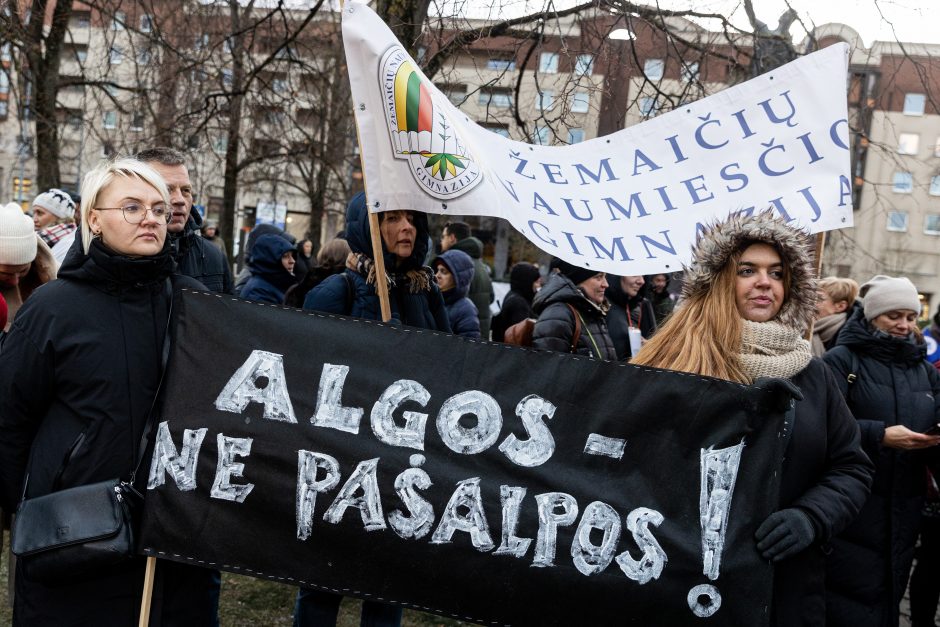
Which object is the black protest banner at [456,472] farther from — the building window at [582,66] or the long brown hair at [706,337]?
the building window at [582,66]

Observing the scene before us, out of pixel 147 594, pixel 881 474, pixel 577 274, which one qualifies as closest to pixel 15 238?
pixel 147 594

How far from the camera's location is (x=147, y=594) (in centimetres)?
262

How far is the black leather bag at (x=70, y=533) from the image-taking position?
2482 mm

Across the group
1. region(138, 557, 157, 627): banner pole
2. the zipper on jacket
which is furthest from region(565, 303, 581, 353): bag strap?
the zipper on jacket

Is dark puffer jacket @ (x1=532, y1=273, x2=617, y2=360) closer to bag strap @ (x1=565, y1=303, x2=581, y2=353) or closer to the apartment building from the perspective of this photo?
bag strap @ (x1=565, y1=303, x2=581, y2=353)

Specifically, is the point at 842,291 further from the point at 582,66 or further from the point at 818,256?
the point at 818,256

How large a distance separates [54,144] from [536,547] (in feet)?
33.9

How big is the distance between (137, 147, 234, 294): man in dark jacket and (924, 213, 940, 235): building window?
48.8 m

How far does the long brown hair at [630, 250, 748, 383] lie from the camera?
2768 millimetres

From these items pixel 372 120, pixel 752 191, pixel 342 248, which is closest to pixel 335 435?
pixel 372 120

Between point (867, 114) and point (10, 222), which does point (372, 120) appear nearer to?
point (10, 222)

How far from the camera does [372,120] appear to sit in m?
3.31

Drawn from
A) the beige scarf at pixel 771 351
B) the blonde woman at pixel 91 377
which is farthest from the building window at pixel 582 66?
the blonde woman at pixel 91 377

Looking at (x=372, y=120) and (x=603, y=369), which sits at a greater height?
(x=372, y=120)
